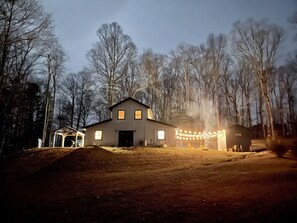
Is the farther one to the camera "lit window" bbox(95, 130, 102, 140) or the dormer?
the dormer

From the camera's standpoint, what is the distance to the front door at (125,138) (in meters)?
26.9

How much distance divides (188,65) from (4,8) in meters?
28.3

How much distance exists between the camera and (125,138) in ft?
88.8

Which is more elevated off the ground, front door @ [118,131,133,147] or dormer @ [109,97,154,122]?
dormer @ [109,97,154,122]

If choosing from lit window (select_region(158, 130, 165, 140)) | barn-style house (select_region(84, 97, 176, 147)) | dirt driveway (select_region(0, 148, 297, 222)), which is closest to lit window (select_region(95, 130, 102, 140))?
barn-style house (select_region(84, 97, 176, 147))

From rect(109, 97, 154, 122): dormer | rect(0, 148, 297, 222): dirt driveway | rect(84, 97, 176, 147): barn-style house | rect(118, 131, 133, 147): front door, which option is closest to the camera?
rect(0, 148, 297, 222): dirt driveway

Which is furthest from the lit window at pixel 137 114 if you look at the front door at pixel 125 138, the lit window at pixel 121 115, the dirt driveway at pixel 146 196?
the dirt driveway at pixel 146 196

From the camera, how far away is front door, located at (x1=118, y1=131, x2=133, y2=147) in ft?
88.2

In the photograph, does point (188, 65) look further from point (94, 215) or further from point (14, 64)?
point (94, 215)

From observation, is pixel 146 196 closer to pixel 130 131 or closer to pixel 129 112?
pixel 130 131

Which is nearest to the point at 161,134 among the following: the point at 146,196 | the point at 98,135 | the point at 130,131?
the point at 130,131

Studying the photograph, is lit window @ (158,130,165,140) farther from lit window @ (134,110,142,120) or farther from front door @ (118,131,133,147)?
front door @ (118,131,133,147)

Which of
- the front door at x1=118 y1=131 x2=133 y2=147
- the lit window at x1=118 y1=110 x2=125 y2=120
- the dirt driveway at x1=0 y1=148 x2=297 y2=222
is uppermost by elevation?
the lit window at x1=118 y1=110 x2=125 y2=120

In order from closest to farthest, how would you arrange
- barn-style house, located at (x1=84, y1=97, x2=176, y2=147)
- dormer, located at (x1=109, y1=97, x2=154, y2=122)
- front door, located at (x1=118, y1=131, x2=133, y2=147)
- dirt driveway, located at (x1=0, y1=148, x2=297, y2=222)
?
dirt driveway, located at (x1=0, y1=148, x2=297, y2=222) < barn-style house, located at (x1=84, y1=97, x2=176, y2=147) < front door, located at (x1=118, y1=131, x2=133, y2=147) < dormer, located at (x1=109, y1=97, x2=154, y2=122)
